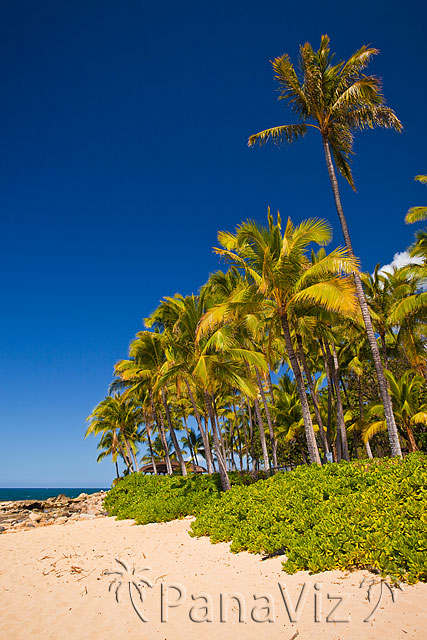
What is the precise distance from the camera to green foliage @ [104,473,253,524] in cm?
1322

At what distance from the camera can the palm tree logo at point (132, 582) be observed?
5961mm

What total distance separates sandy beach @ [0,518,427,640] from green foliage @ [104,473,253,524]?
4.13 metres

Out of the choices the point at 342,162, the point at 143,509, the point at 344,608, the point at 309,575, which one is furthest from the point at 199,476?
the point at 342,162

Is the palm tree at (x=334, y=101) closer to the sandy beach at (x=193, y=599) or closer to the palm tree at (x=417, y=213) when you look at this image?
the palm tree at (x=417, y=213)

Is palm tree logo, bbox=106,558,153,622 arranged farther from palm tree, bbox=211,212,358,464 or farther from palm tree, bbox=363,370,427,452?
palm tree, bbox=363,370,427,452

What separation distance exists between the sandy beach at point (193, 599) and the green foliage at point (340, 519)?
25cm

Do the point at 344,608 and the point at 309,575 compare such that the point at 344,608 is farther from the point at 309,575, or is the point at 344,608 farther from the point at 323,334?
the point at 323,334

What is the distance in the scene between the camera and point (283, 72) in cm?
1320

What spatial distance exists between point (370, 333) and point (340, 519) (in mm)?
6982

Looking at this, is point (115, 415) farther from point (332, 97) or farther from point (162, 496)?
point (332, 97)

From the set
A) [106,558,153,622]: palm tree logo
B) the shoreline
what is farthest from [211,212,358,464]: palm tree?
the shoreline

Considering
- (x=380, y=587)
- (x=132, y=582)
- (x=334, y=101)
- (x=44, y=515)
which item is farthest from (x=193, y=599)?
(x=44, y=515)

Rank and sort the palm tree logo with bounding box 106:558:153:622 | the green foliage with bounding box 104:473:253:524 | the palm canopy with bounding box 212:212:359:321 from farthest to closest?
the green foliage with bounding box 104:473:253:524, the palm canopy with bounding box 212:212:359:321, the palm tree logo with bounding box 106:558:153:622

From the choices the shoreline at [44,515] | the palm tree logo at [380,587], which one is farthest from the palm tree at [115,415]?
the palm tree logo at [380,587]
